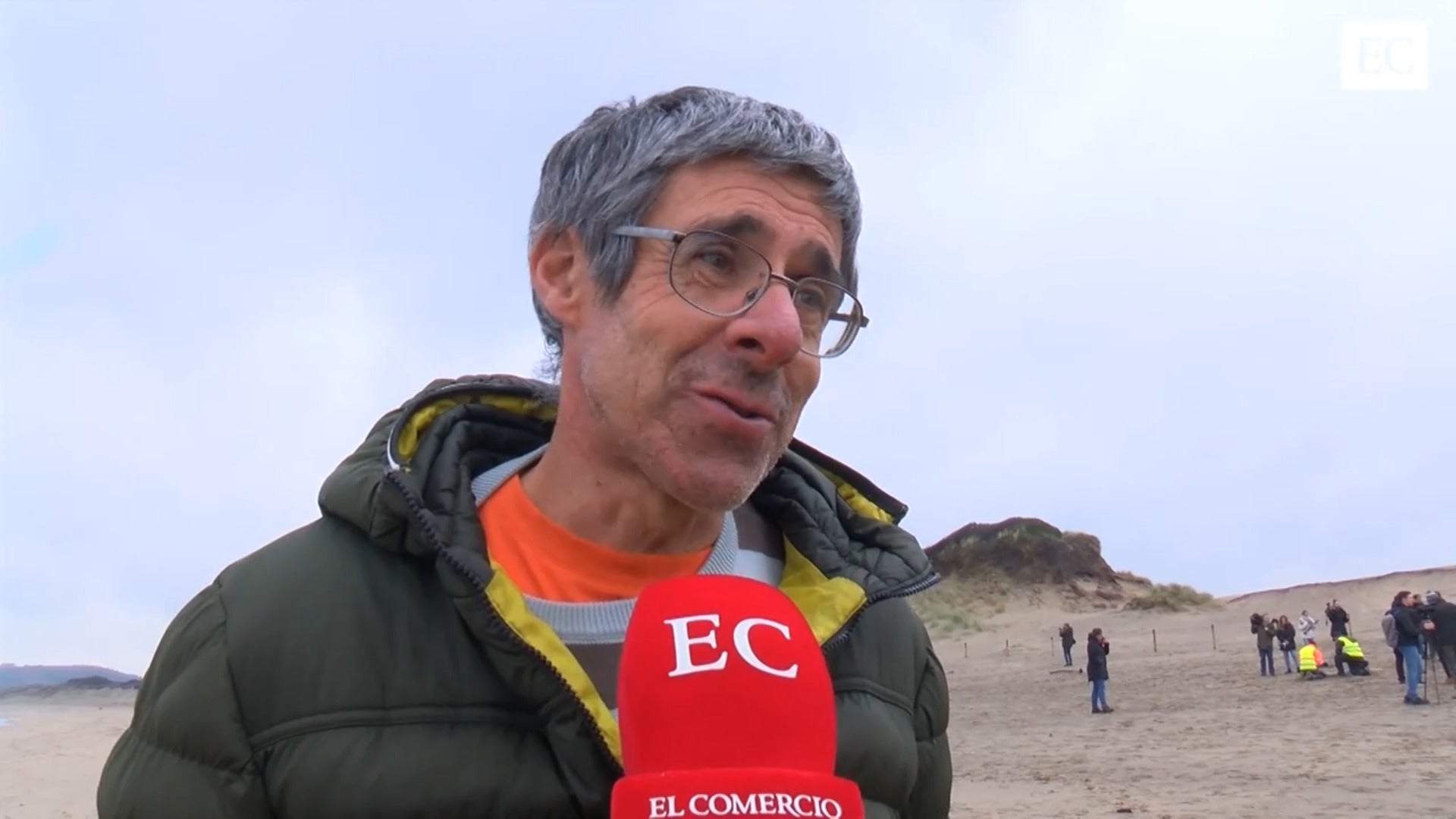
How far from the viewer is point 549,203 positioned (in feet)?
6.93

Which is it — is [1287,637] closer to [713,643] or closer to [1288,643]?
[1288,643]

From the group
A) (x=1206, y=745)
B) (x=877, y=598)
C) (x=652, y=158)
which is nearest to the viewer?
(x=652, y=158)

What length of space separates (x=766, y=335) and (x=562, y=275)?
19.3 inches

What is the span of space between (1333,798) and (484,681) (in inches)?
407

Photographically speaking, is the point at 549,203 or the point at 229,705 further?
the point at 549,203

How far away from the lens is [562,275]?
6.83 ft

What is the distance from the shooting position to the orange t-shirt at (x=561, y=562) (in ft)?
6.27

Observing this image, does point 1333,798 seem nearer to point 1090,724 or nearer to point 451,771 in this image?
point 1090,724

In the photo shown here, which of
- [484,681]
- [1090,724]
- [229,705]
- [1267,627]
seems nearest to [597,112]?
[484,681]

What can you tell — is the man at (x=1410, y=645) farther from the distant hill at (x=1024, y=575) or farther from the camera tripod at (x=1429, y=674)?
the distant hill at (x=1024, y=575)

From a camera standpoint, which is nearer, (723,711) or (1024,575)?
(723,711)

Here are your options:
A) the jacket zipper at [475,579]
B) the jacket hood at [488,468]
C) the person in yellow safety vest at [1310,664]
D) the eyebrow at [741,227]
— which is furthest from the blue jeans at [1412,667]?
the jacket zipper at [475,579]

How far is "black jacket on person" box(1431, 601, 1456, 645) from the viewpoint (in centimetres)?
1688

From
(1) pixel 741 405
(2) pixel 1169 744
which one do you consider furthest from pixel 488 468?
(2) pixel 1169 744
